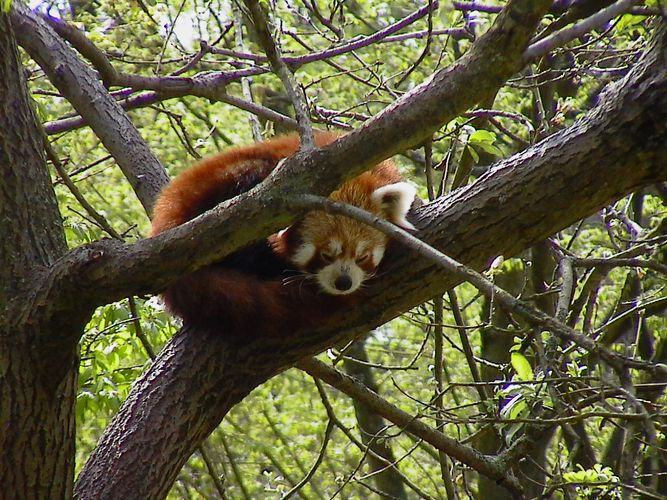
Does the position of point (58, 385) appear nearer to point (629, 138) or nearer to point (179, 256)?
point (179, 256)

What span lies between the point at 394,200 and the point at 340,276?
0.48 metres

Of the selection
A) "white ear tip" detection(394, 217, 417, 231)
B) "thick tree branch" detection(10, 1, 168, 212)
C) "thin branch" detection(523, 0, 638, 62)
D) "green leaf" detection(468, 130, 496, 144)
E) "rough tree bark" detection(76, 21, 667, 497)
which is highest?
"thick tree branch" detection(10, 1, 168, 212)

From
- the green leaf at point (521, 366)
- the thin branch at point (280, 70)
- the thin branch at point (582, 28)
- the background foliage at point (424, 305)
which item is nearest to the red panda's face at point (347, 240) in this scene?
the background foliage at point (424, 305)

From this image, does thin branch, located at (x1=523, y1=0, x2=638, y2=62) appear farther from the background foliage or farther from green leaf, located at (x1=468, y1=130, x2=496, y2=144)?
green leaf, located at (x1=468, y1=130, x2=496, y2=144)

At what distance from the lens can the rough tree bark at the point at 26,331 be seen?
239 centimetres

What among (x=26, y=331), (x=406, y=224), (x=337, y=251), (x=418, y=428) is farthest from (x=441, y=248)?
(x=26, y=331)

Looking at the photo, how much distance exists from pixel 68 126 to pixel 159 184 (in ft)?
3.03

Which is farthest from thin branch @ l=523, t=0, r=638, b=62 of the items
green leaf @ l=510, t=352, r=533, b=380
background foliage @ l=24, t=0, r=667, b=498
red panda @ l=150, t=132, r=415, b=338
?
green leaf @ l=510, t=352, r=533, b=380

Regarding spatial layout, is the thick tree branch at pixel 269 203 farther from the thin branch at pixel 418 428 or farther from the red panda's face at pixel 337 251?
the thin branch at pixel 418 428

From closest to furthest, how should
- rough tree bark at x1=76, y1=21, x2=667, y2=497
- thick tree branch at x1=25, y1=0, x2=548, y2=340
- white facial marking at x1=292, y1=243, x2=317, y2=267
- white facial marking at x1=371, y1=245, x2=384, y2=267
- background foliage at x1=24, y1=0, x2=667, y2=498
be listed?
thick tree branch at x1=25, y1=0, x2=548, y2=340, rough tree bark at x1=76, y1=21, x2=667, y2=497, white facial marking at x1=371, y1=245, x2=384, y2=267, white facial marking at x1=292, y1=243, x2=317, y2=267, background foliage at x1=24, y1=0, x2=667, y2=498

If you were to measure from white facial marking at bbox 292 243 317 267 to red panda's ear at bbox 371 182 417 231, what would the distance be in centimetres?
35

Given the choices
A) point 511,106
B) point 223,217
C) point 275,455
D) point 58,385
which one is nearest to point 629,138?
point 223,217

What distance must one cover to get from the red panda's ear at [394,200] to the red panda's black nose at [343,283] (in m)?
0.30

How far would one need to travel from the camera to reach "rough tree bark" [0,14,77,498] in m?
2.39
